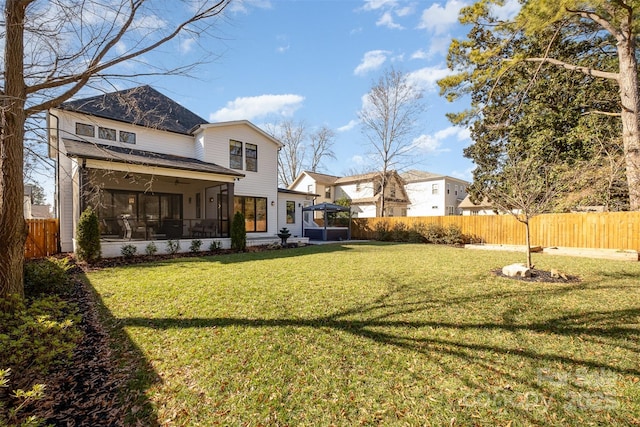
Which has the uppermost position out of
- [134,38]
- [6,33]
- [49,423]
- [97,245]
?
[134,38]

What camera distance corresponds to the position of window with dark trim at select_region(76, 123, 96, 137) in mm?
11541

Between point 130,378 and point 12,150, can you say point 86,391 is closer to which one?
point 130,378

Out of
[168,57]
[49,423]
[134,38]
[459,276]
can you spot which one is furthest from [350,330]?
[134,38]

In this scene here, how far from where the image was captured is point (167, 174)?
1096 centimetres

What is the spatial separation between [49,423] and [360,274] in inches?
233

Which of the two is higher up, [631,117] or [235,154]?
[631,117]

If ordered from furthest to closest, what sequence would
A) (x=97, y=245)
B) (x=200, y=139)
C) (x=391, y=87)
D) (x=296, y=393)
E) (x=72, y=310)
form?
1. (x=391, y=87)
2. (x=200, y=139)
3. (x=97, y=245)
4. (x=72, y=310)
5. (x=296, y=393)

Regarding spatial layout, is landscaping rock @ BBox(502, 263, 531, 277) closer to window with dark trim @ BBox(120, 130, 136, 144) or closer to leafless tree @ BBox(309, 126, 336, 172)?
window with dark trim @ BBox(120, 130, 136, 144)

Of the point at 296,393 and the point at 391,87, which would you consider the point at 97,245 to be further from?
the point at 391,87

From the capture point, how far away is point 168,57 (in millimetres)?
4992

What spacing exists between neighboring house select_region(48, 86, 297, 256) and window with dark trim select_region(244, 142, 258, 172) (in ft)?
0.18

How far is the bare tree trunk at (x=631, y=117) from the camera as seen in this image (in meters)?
11.0

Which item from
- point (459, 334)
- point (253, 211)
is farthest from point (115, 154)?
point (459, 334)

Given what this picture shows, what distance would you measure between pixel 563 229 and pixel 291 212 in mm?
13975
